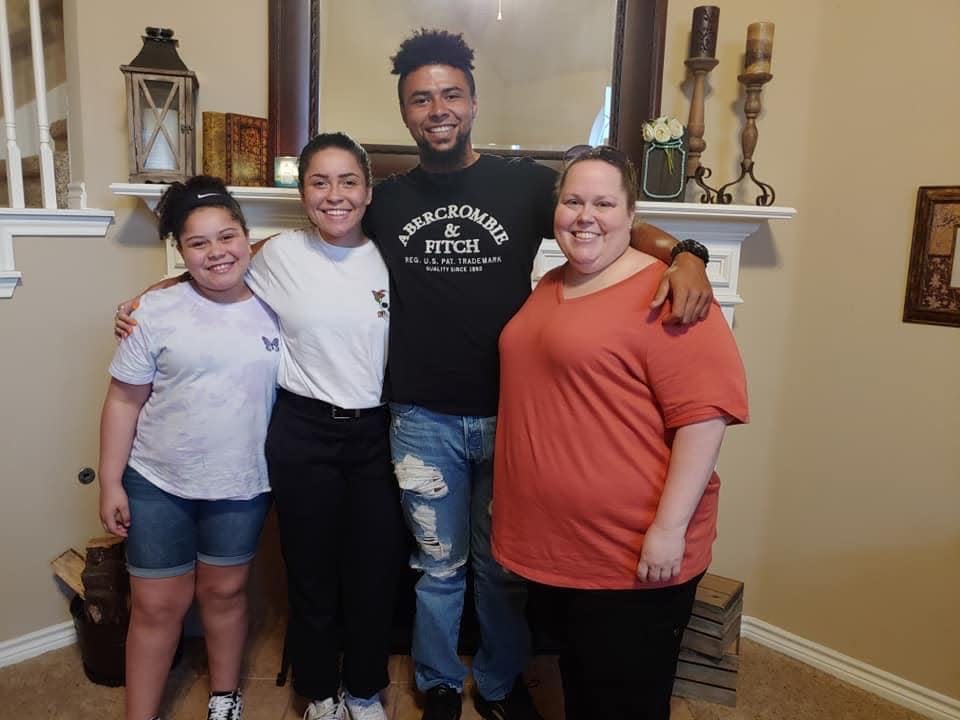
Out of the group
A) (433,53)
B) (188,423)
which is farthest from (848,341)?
(188,423)

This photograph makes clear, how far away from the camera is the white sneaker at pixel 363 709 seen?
176 cm

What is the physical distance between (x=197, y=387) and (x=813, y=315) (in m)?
1.69

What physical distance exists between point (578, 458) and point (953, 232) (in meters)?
1.28

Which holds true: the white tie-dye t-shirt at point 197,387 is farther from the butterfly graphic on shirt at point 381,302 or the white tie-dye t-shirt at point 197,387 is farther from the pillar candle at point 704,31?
the pillar candle at point 704,31

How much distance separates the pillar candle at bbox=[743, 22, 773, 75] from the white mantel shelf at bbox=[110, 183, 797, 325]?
36 cm

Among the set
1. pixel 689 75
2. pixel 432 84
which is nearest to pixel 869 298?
pixel 689 75

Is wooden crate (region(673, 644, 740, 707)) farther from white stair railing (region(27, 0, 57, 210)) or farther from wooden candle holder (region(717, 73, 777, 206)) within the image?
white stair railing (region(27, 0, 57, 210))

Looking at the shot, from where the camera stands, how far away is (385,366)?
1.59 m

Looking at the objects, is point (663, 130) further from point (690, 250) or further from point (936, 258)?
point (936, 258)

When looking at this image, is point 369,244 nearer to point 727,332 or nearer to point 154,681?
point 727,332

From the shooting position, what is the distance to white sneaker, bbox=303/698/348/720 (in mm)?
1744

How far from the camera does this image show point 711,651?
1.96m

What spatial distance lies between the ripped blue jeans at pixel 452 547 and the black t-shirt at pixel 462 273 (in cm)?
7

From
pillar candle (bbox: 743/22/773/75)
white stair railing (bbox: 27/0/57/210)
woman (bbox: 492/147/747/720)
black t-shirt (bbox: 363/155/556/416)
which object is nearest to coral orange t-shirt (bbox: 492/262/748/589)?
woman (bbox: 492/147/747/720)
